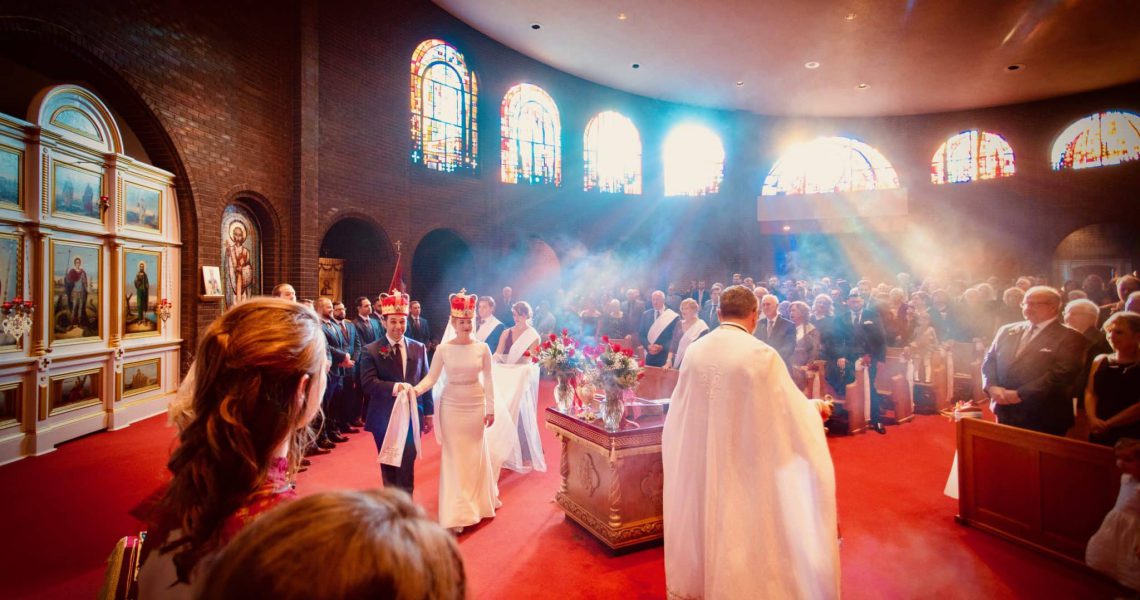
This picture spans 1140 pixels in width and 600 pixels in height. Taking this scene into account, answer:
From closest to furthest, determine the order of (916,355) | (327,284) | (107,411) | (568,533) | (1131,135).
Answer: (568,533), (107,411), (916,355), (327,284), (1131,135)

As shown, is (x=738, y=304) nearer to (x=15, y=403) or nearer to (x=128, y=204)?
(x=15, y=403)

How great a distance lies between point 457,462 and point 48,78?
8.37 m

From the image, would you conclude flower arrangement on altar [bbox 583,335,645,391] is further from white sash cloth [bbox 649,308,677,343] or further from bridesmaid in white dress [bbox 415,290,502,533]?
white sash cloth [bbox 649,308,677,343]

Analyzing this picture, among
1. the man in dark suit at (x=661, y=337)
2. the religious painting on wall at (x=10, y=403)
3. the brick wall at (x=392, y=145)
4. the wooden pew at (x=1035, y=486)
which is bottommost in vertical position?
the wooden pew at (x=1035, y=486)

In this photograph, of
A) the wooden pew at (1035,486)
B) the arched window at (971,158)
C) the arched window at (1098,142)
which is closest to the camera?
the wooden pew at (1035,486)

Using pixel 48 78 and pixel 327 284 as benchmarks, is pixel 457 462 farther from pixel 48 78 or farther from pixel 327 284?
pixel 327 284

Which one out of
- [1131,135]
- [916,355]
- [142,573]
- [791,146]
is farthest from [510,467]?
[1131,135]

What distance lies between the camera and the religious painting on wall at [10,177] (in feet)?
20.7

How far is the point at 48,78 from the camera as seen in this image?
25.4 ft

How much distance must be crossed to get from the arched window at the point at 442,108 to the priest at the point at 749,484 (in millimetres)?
12056

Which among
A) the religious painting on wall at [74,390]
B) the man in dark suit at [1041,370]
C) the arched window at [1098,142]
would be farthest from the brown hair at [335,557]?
the arched window at [1098,142]

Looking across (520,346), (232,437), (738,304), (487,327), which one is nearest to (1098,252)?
(520,346)

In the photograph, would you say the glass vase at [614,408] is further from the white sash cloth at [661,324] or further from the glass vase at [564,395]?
the white sash cloth at [661,324]

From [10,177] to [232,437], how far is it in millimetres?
7988
